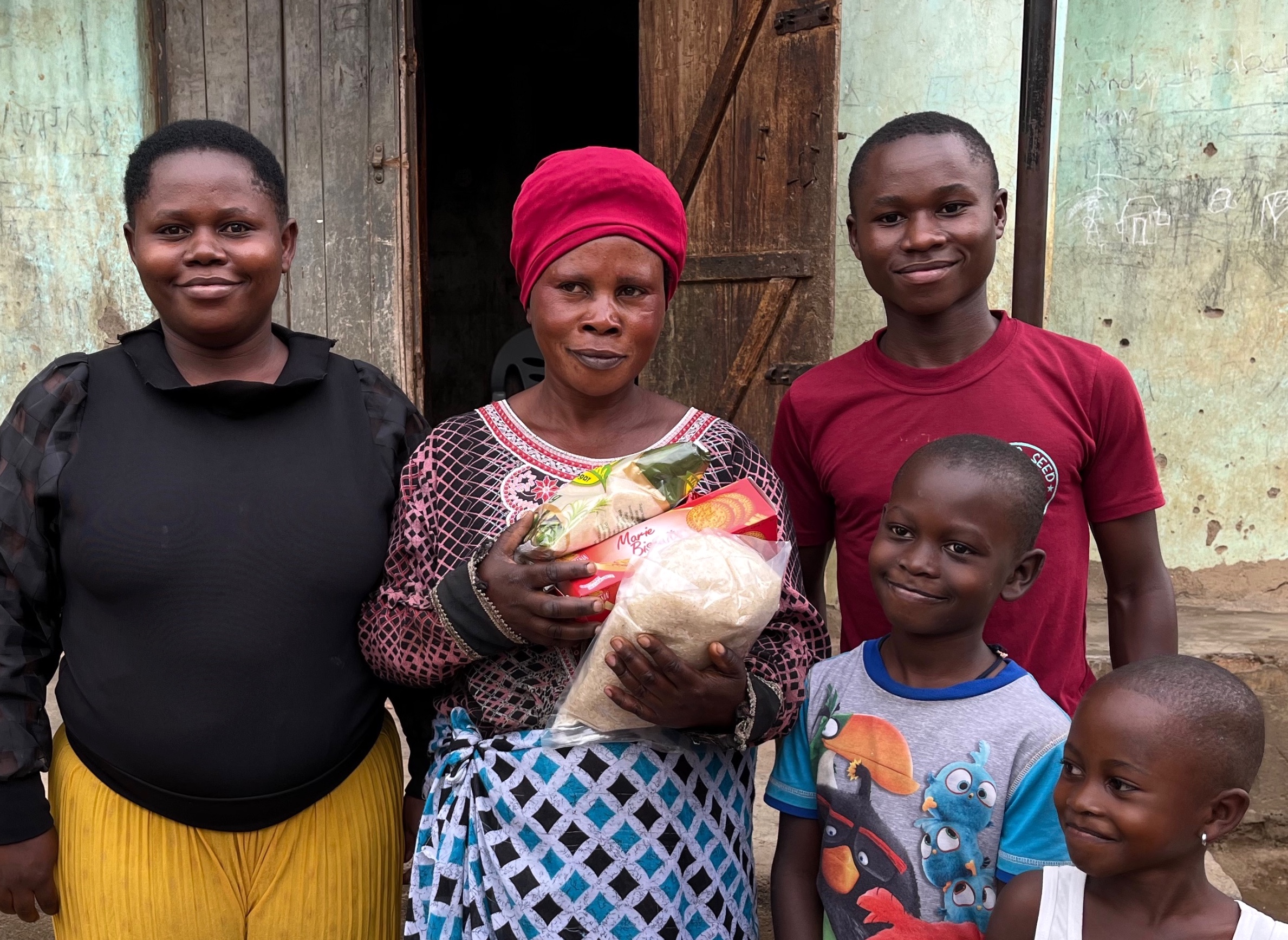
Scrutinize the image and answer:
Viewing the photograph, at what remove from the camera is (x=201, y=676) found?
158 centimetres

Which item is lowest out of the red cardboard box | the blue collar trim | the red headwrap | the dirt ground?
the dirt ground

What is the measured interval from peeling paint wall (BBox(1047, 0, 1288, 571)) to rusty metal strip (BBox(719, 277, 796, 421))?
57.1 inches

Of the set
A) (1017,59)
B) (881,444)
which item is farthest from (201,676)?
(1017,59)

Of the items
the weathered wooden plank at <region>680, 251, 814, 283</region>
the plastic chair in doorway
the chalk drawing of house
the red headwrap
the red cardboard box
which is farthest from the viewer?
the plastic chair in doorway

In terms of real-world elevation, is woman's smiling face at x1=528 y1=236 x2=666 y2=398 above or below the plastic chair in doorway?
above

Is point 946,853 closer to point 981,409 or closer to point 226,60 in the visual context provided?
point 981,409

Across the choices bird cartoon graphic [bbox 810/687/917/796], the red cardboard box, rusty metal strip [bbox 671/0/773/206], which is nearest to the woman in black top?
the red cardboard box

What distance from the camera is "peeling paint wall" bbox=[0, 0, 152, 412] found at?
12.5 feet

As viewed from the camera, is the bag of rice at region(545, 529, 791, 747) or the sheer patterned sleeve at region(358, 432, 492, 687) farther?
the sheer patterned sleeve at region(358, 432, 492, 687)

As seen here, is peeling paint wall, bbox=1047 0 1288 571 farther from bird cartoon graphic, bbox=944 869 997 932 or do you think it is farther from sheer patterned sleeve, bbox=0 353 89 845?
sheer patterned sleeve, bbox=0 353 89 845

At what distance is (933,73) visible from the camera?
3.90m

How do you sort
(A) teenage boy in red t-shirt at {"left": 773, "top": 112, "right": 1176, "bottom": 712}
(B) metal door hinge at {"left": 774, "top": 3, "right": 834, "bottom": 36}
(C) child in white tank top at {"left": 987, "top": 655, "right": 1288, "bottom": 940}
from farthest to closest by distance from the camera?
(B) metal door hinge at {"left": 774, "top": 3, "right": 834, "bottom": 36}
(A) teenage boy in red t-shirt at {"left": 773, "top": 112, "right": 1176, "bottom": 712}
(C) child in white tank top at {"left": 987, "top": 655, "right": 1288, "bottom": 940}

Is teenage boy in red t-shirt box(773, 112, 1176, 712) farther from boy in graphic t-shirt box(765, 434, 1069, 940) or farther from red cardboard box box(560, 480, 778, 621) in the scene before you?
red cardboard box box(560, 480, 778, 621)

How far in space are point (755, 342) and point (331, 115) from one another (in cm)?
175
